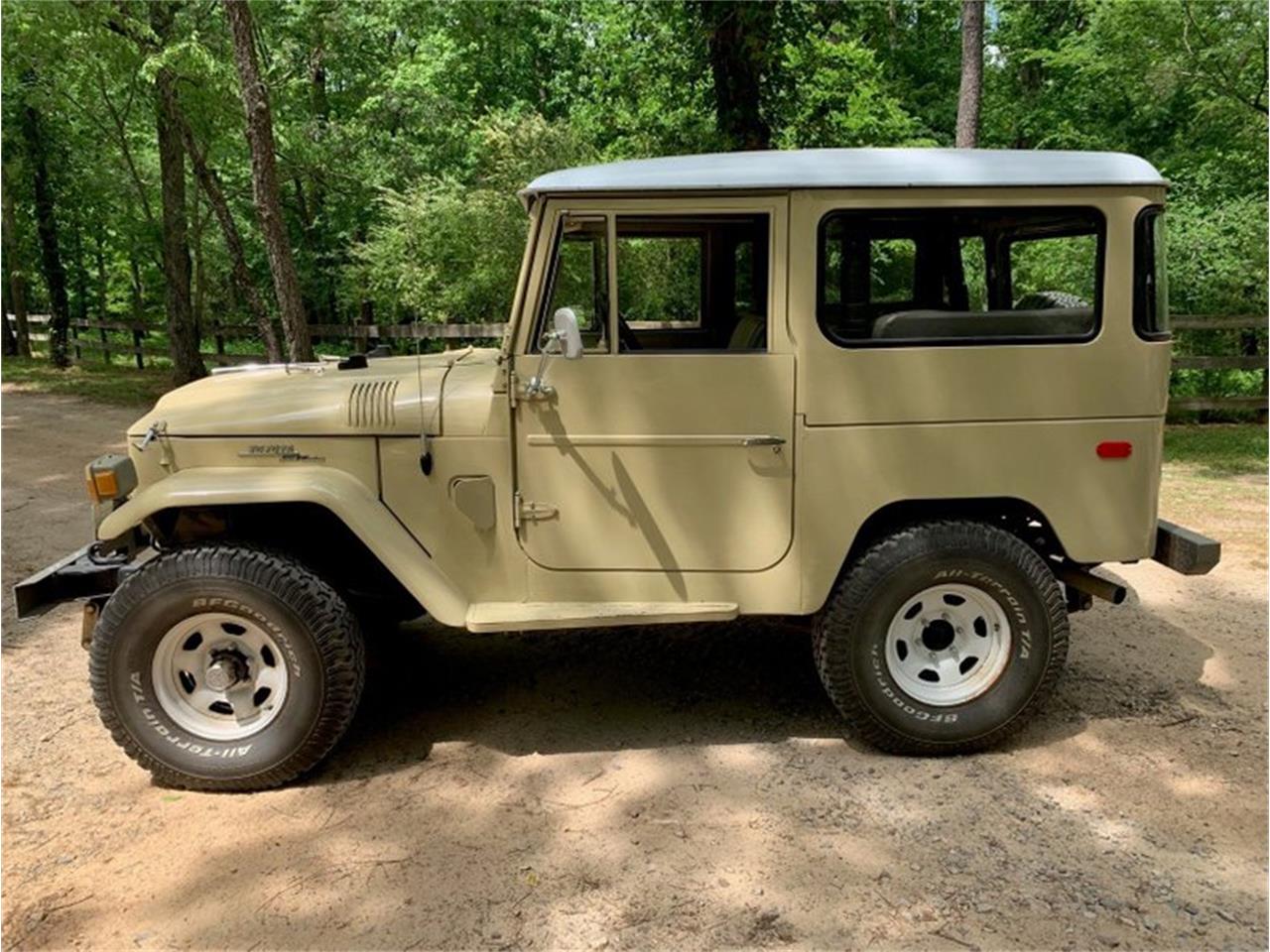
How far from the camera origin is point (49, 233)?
64.4 feet

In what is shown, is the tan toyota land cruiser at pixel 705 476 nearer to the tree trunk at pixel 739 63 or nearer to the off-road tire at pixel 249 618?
the off-road tire at pixel 249 618

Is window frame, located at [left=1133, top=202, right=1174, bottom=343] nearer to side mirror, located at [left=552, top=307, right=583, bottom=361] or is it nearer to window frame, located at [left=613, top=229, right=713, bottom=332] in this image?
window frame, located at [left=613, top=229, right=713, bottom=332]

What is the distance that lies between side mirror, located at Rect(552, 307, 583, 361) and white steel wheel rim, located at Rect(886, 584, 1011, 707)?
1615 millimetres

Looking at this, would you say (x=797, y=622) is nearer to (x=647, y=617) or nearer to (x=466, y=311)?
(x=647, y=617)

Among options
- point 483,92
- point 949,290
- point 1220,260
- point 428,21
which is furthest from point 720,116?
point 428,21

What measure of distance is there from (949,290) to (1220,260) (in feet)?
30.1

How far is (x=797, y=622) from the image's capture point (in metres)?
4.08

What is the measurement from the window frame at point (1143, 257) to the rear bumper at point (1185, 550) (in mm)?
834

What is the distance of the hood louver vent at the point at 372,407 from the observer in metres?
3.55

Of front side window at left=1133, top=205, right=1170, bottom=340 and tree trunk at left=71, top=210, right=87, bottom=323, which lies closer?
front side window at left=1133, top=205, right=1170, bottom=340

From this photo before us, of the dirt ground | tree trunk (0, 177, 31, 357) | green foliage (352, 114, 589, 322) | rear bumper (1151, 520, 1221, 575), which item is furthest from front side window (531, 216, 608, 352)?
tree trunk (0, 177, 31, 357)

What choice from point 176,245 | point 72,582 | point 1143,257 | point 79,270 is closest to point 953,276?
point 1143,257

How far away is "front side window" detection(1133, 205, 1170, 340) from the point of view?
11.6ft

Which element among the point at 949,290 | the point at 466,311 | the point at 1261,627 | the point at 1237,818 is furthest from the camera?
the point at 466,311
